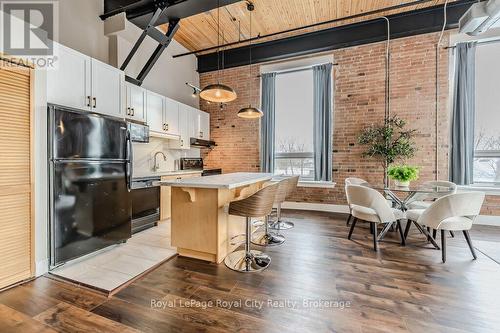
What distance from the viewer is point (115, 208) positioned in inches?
118

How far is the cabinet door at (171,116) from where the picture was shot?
15.3 ft

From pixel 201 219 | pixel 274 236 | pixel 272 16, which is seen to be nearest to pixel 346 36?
pixel 272 16

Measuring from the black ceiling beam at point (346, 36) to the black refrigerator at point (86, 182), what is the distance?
146 inches

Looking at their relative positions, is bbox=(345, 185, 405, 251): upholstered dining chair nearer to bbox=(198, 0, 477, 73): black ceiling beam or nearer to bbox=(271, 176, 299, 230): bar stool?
bbox=(271, 176, 299, 230): bar stool

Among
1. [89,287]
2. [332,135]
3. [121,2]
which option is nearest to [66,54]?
[121,2]

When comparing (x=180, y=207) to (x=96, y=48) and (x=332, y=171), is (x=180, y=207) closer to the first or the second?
(x=96, y=48)

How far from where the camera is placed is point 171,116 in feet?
15.7

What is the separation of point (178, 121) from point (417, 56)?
494 centimetres

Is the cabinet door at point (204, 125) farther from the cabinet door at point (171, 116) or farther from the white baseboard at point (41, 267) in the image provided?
the white baseboard at point (41, 267)

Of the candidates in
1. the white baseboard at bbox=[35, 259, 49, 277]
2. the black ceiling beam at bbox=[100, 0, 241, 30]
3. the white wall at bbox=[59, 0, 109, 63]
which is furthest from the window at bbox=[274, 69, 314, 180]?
the white baseboard at bbox=[35, 259, 49, 277]

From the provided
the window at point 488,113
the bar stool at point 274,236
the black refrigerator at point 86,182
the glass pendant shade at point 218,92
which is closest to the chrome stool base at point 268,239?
the bar stool at point 274,236

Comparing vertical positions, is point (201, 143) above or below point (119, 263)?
above

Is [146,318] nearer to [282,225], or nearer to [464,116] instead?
[282,225]

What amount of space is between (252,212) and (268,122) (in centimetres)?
351
